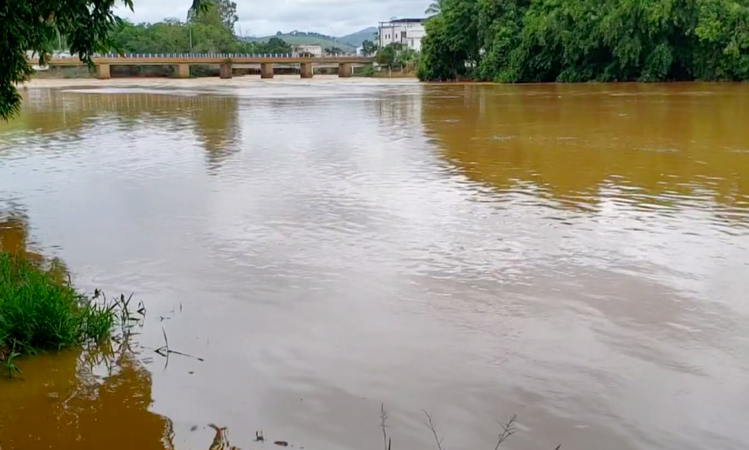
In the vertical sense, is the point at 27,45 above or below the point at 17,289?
above

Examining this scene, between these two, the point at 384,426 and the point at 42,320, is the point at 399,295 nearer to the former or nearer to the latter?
the point at 384,426

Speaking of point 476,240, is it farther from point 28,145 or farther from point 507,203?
point 28,145

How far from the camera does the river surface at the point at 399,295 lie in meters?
4.27

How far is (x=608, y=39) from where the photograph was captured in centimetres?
4191

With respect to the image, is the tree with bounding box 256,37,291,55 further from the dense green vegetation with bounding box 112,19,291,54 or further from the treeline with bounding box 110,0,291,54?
the dense green vegetation with bounding box 112,19,291,54

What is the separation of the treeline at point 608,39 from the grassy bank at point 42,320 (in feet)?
128

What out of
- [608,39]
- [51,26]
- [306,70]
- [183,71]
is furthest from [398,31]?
[51,26]

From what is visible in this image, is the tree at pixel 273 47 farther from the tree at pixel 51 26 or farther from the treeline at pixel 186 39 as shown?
the tree at pixel 51 26

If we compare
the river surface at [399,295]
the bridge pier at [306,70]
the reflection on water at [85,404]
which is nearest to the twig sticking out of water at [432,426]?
the river surface at [399,295]

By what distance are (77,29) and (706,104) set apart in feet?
73.9

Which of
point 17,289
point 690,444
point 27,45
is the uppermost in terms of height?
point 27,45

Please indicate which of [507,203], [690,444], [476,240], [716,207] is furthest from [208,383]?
[716,207]

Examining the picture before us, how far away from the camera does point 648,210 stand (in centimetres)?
917

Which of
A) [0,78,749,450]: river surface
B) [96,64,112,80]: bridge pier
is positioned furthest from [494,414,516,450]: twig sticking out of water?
[96,64,112,80]: bridge pier
